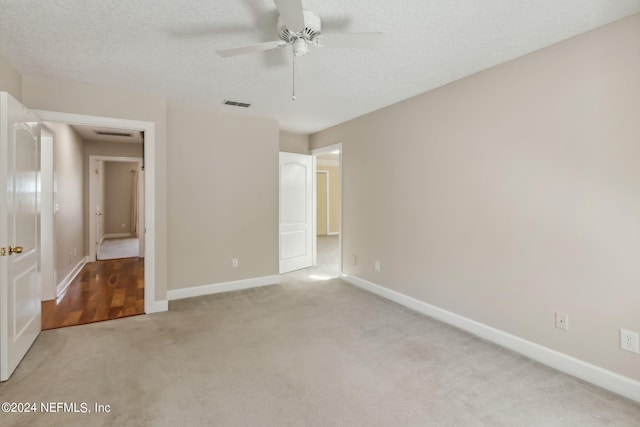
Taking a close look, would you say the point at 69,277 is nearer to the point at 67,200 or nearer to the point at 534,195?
the point at 67,200

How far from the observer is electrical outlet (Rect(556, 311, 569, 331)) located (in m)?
2.30

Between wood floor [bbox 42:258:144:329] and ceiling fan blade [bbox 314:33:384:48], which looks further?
wood floor [bbox 42:258:144:329]

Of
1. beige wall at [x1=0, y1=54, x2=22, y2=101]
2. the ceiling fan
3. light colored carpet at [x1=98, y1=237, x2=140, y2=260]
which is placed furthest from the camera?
light colored carpet at [x1=98, y1=237, x2=140, y2=260]

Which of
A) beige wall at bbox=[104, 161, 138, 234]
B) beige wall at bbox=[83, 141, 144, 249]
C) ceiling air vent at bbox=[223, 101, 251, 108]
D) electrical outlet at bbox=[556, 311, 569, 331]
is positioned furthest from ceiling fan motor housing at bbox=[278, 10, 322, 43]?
beige wall at bbox=[104, 161, 138, 234]

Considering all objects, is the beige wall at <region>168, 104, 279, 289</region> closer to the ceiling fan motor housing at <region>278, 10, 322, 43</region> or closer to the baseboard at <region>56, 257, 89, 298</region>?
the baseboard at <region>56, 257, 89, 298</region>

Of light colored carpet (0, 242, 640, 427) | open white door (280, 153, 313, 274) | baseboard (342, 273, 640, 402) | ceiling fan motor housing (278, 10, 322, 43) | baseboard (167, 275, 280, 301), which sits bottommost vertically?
light colored carpet (0, 242, 640, 427)

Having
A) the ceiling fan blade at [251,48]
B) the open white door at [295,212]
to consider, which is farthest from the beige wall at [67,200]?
the ceiling fan blade at [251,48]

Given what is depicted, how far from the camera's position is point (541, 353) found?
2.43 metres

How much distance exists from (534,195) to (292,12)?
7.37 feet

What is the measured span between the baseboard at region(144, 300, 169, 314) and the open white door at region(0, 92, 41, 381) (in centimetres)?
90

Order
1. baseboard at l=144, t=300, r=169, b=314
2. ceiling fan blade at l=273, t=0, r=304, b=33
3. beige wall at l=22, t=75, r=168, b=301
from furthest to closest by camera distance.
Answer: baseboard at l=144, t=300, r=169, b=314
beige wall at l=22, t=75, r=168, b=301
ceiling fan blade at l=273, t=0, r=304, b=33

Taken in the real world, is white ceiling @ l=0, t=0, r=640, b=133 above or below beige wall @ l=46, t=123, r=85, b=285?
above

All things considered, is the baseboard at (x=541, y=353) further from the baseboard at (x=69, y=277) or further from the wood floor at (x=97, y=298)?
the baseboard at (x=69, y=277)

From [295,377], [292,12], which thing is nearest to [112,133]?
[292,12]
